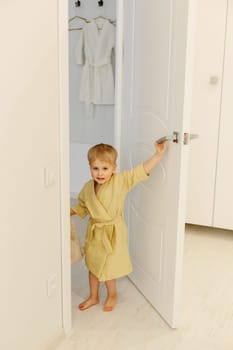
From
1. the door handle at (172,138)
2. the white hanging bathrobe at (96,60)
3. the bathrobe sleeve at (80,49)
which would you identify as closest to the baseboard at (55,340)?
the door handle at (172,138)

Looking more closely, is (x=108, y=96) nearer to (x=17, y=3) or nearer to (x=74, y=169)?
(x=74, y=169)

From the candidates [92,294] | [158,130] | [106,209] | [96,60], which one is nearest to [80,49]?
[96,60]

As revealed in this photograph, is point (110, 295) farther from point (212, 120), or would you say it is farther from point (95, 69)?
point (95, 69)

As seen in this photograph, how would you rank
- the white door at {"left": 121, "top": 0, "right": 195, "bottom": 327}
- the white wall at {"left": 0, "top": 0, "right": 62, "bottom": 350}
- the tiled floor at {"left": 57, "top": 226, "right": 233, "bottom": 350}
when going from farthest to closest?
the tiled floor at {"left": 57, "top": 226, "right": 233, "bottom": 350} → the white door at {"left": 121, "top": 0, "right": 195, "bottom": 327} → the white wall at {"left": 0, "top": 0, "right": 62, "bottom": 350}

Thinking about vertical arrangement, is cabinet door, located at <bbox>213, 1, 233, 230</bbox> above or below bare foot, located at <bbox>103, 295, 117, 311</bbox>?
above

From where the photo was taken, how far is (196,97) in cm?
274

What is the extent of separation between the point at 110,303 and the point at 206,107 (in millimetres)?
1521

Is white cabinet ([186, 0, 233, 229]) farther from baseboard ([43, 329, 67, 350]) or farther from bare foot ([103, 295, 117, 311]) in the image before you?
baseboard ([43, 329, 67, 350])

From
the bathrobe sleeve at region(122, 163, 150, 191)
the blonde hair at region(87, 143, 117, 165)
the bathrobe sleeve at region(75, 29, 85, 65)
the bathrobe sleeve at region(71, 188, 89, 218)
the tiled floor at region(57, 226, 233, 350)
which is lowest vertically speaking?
the tiled floor at region(57, 226, 233, 350)

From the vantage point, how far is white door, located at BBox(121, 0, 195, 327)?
162 cm

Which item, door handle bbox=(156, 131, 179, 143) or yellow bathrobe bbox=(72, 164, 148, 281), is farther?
yellow bathrobe bbox=(72, 164, 148, 281)

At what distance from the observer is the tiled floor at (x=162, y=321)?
1729mm

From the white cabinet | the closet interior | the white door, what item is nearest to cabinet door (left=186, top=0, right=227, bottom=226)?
the white cabinet

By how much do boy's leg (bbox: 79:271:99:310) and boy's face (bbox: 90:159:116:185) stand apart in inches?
20.7
